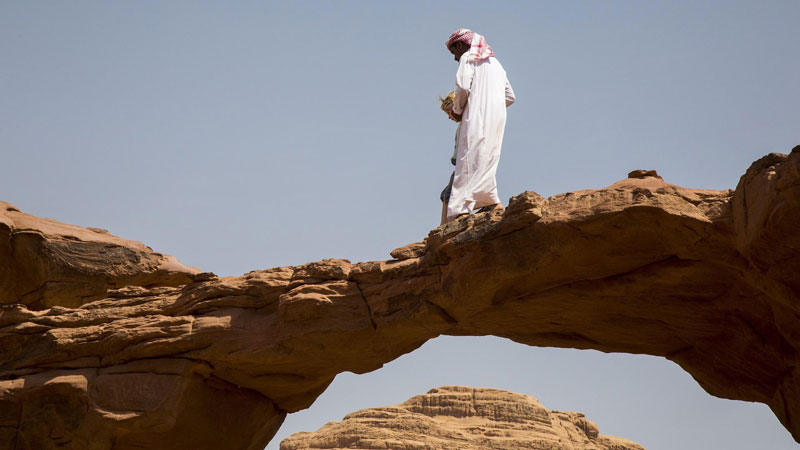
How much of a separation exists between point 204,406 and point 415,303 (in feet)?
11.9

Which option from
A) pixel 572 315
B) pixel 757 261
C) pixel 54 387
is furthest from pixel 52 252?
pixel 757 261

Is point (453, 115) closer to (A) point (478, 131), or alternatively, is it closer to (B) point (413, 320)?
(A) point (478, 131)

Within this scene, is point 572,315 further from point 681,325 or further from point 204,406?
point 204,406

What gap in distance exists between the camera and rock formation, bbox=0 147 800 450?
1173 centimetres

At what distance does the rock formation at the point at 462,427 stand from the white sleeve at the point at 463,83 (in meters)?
18.4

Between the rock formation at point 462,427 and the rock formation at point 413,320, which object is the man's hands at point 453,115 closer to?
the rock formation at point 413,320

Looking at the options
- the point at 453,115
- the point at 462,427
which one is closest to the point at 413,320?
the point at 453,115

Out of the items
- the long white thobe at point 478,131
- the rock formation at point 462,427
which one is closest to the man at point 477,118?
the long white thobe at point 478,131

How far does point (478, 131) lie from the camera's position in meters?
13.9

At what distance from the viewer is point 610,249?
1200cm

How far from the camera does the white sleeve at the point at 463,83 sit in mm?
14047

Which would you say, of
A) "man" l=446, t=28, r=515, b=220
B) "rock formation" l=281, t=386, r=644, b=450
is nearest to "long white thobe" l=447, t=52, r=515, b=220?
"man" l=446, t=28, r=515, b=220

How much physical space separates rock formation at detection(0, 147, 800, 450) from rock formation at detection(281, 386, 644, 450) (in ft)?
54.2

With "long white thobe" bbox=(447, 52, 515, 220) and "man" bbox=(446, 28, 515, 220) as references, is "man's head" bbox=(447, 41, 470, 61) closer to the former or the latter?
"man" bbox=(446, 28, 515, 220)
